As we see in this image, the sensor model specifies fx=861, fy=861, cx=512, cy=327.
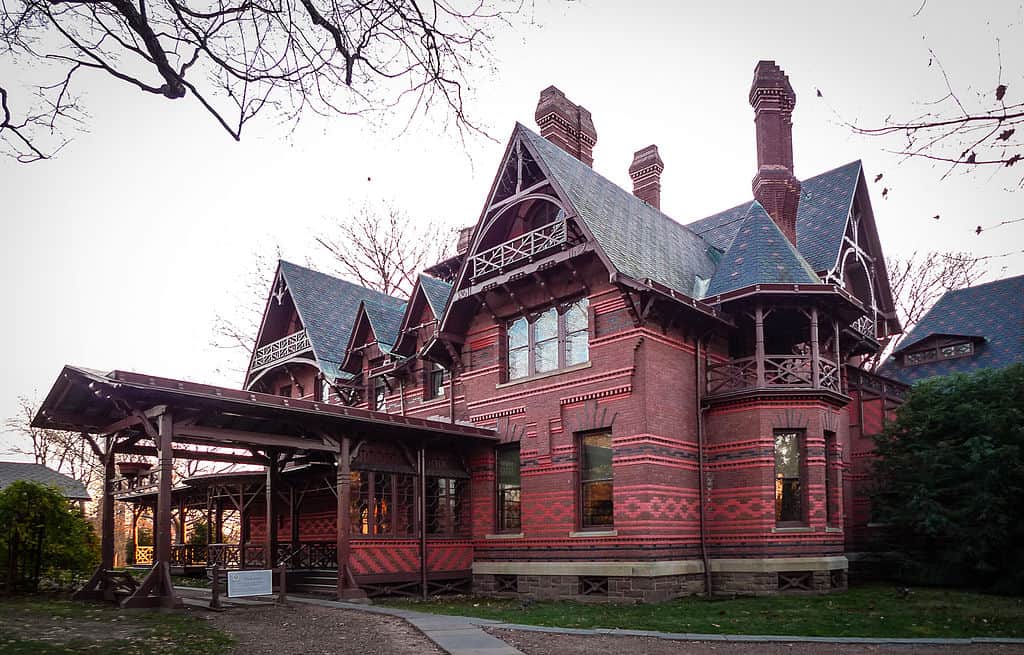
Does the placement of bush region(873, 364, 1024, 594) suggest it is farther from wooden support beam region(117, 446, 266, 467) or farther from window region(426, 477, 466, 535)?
wooden support beam region(117, 446, 266, 467)

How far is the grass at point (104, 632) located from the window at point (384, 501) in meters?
6.16

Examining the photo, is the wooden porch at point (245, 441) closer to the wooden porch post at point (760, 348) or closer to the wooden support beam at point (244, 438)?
the wooden support beam at point (244, 438)

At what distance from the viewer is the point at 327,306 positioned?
103 feet

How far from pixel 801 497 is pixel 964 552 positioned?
Result: 3.88 metres

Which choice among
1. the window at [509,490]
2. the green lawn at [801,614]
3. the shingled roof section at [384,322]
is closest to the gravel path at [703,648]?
the green lawn at [801,614]

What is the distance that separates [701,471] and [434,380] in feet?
30.2

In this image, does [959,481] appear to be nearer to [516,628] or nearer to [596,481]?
[596,481]

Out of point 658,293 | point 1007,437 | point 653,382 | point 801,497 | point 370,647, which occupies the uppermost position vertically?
point 658,293

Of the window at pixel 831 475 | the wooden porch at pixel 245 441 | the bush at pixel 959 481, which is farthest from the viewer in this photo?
the window at pixel 831 475

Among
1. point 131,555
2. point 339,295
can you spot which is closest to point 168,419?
point 339,295

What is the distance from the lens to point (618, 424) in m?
19.5

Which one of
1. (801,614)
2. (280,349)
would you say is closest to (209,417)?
(801,614)

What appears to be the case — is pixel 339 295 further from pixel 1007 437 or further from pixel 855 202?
pixel 1007 437

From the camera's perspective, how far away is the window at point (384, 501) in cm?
2097
